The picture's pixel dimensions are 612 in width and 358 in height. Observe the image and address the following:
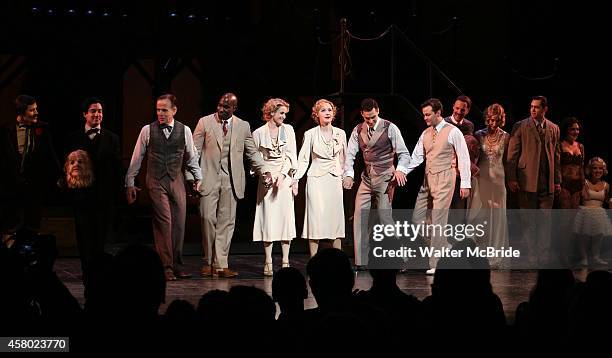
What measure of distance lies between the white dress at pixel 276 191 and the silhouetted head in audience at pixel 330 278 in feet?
17.7

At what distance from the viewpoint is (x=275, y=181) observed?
10094 mm

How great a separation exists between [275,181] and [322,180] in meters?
0.49

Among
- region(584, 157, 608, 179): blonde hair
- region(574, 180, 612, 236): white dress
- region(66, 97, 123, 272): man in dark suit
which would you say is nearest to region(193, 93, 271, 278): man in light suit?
region(66, 97, 123, 272): man in dark suit

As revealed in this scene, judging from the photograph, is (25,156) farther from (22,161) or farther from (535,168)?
(535,168)

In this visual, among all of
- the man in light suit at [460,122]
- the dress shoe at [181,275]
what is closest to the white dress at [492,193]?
the man in light suit at [460,122]

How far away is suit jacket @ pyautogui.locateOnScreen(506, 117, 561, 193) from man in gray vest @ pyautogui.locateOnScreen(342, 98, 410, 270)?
134 cm

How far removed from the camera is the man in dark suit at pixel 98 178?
8.77 m

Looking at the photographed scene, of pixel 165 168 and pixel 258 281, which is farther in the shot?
pixel 258 281

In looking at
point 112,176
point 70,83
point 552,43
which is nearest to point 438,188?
point 112,176

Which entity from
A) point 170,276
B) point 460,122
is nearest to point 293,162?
point 170,276

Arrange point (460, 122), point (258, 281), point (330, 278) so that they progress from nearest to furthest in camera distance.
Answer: point (330, 278), point (258, 281), point (460, 122)

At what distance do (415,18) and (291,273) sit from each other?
32.3 feet

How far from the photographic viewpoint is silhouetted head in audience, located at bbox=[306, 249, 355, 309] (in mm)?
4590

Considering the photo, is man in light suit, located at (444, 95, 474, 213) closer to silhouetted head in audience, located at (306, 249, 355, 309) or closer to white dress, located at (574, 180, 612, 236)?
white dress, located at (574, 180, 612, 236)
